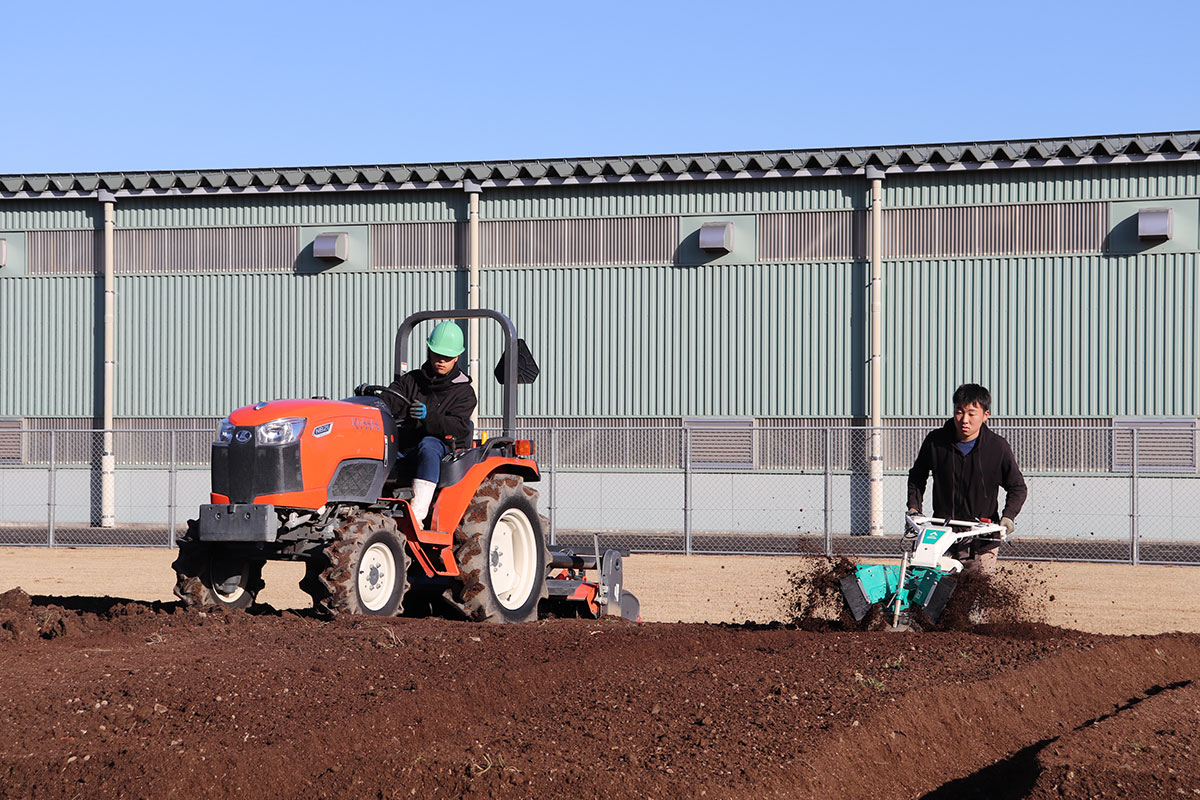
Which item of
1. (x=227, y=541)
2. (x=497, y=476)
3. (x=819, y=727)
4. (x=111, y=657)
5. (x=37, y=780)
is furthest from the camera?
(x=497, y=476)

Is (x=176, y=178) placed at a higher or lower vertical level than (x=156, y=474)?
higher

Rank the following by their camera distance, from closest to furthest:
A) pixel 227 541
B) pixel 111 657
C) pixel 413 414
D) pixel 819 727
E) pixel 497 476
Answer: pixel 819 727 → pixel 111 657 → pixel 227 541 → pixel 413 414 → pixel 497 476

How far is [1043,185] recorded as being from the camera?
23.5 meters

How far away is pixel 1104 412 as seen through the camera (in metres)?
23.0

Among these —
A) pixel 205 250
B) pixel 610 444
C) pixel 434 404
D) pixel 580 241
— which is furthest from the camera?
pixel 205 250

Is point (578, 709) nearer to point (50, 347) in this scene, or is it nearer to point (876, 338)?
point (876, 338)

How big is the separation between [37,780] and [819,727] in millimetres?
2982

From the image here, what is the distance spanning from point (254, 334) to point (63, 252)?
14.4 ft

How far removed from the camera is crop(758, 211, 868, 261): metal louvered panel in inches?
960

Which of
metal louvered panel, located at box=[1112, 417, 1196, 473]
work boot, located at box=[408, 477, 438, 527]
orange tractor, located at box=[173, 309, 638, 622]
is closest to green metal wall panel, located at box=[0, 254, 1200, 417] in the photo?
metal louvered panel, located at box=[1112, 417, 1196, 473]

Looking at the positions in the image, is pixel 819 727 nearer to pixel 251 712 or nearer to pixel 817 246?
pixel 251 712

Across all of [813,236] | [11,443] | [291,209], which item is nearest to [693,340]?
[813,236]

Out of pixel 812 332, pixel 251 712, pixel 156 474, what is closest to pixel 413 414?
pixel 251 712

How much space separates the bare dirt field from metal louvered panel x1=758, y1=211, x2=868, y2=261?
15.7 meters
